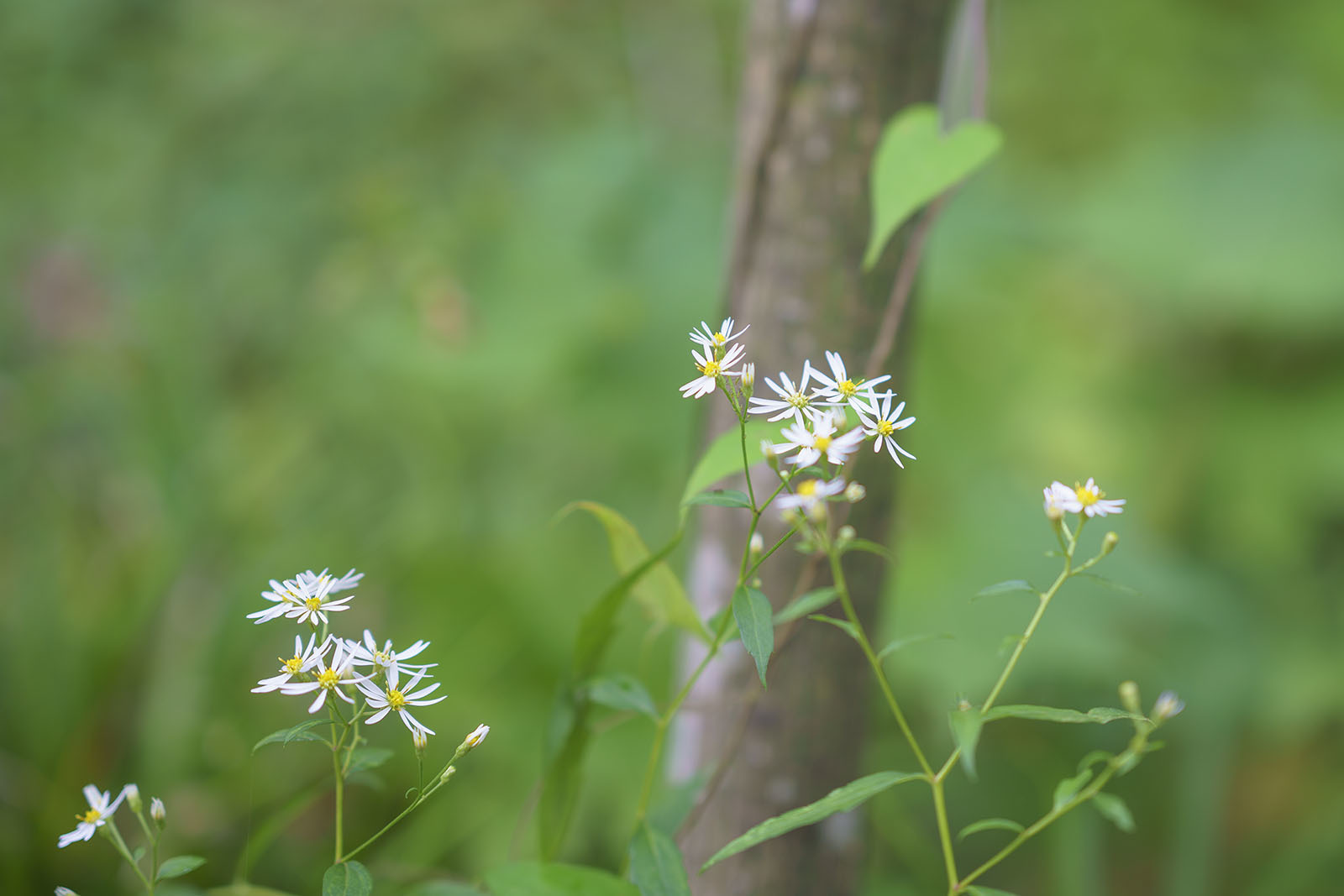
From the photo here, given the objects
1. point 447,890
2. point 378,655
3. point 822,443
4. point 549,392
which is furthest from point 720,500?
point 549,392

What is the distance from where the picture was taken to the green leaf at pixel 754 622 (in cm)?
34

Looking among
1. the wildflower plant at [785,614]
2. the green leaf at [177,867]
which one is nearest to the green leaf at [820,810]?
the wildflower plant at [785,614]

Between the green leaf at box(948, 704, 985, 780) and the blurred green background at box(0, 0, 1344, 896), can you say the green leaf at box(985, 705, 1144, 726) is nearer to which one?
the green leaf at box(948, 704, 985, 780)

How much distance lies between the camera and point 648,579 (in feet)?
1.59

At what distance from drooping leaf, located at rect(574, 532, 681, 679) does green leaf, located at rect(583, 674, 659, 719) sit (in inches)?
0.6

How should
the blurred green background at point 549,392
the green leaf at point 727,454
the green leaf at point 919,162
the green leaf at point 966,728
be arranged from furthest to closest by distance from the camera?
the blurred green background at point 549,392
the green leaf at point 919,162
the green leaf at point 727,454
the green leaf at point 966,728

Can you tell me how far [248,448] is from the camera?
74.7 inches

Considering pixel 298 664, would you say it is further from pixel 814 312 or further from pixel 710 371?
pixel 814 312

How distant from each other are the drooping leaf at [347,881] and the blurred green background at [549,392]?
0.82 meters

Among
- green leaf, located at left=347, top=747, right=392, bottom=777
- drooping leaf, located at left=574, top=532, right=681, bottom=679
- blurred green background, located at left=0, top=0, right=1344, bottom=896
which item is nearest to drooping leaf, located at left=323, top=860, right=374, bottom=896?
green leaf, located at left=347, top=747, right=392, bottom=777

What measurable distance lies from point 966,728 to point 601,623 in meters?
0.21

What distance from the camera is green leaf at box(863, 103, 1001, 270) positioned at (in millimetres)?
552

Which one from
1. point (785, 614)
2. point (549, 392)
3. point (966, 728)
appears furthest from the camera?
point (549, 392)

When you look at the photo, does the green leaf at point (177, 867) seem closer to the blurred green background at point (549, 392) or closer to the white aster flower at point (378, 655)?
the white aster flower at point (378, 655)
